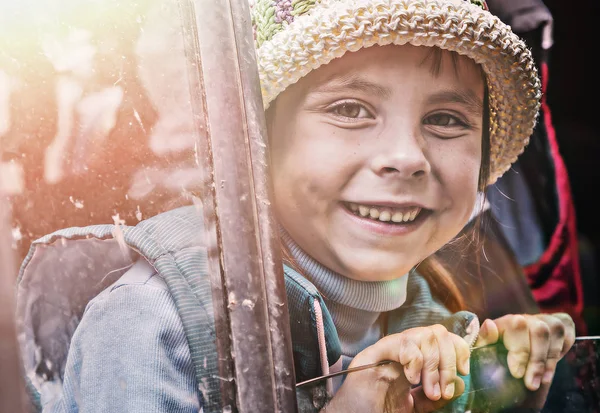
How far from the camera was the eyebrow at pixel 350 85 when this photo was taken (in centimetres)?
144

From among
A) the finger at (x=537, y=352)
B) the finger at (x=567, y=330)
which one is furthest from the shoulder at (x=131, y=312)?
the finger at (x=567, y=330)

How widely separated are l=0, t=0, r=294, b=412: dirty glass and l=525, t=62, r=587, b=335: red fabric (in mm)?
958

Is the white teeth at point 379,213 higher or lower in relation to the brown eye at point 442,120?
lower

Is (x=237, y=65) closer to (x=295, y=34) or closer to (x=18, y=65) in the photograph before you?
(x=295, y=34)

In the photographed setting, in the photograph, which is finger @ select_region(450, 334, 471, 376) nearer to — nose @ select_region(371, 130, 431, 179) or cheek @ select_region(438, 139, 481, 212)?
cheek @ select_region(438, 139, 481, 212)

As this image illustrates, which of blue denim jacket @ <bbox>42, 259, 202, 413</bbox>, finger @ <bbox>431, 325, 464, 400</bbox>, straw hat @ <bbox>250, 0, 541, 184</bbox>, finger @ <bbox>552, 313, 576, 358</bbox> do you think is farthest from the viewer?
finger @ <bbox>552, 313, 576, 358</bbox>

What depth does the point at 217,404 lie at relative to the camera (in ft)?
4.08

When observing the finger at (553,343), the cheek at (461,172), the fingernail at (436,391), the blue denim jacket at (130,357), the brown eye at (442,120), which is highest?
the brown eye at (442,120)

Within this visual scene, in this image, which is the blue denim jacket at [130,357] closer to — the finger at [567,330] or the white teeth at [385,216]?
the white teeth at [385,216]

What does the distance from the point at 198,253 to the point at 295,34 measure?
57cm

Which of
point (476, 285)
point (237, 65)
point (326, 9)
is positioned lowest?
point (476, 285)

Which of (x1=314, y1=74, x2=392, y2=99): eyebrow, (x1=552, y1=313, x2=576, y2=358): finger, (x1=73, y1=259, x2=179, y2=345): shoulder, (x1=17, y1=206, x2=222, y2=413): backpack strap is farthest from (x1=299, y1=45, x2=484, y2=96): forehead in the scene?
(x1=552, y1=313, x2=576, y2=358): finger

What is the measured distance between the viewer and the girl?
138 cm

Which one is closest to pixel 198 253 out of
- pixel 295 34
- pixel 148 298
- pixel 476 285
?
pixel 148 298
